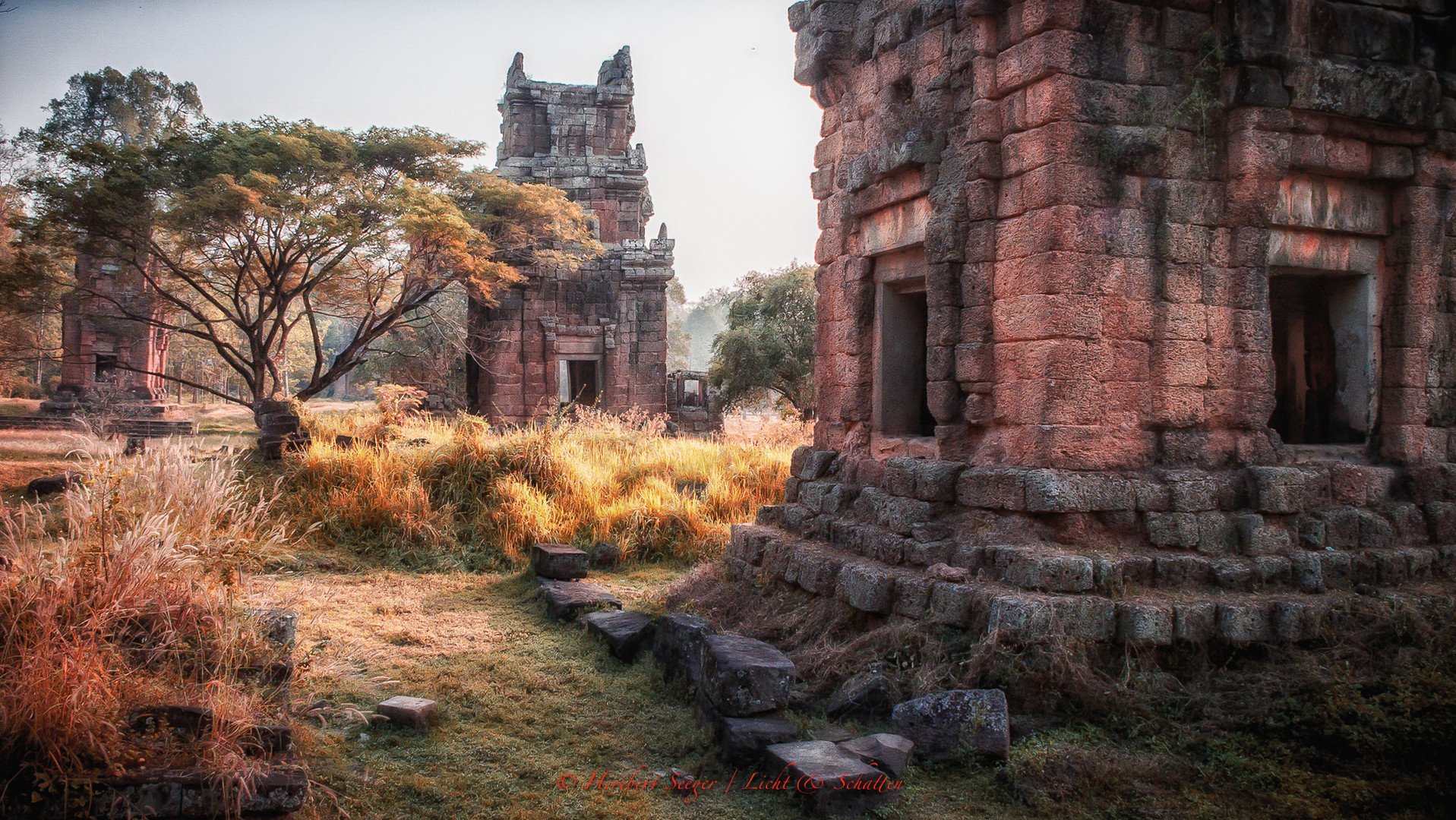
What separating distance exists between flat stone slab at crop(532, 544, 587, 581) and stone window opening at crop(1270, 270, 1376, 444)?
555 centimetres

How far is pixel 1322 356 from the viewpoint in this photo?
6199 millimetres

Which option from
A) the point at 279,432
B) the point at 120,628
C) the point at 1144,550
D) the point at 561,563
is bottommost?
the point at 561,563

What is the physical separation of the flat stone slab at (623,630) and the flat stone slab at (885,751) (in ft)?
6.73

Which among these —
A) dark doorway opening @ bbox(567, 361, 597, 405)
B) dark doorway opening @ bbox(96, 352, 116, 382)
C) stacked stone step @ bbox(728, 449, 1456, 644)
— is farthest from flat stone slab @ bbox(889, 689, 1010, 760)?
dark doorway opening @ bbox(96, 352, 116, 382)

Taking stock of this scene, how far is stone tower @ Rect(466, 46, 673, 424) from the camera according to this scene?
65.1 ft

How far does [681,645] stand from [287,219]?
13567 millimetres

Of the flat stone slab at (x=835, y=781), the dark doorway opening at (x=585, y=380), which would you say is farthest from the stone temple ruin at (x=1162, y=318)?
the dark doorway opening at (x=585, y=380)

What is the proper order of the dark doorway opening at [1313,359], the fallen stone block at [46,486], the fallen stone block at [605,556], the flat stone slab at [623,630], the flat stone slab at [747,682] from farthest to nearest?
1. the fallen stone block at [46,486]
2. the fallen stone block at [605,556]
3. the dark doorway opening at [1313,359]
4. the flat stone slab at [623,630]
5. the flat stone slab at [747,682]

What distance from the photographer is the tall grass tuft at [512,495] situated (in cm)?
887

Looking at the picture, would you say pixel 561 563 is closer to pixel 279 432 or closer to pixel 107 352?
pixel 279 432

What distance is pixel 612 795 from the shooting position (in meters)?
3.70

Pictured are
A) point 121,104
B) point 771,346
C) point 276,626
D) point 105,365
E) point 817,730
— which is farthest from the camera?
point 121,104

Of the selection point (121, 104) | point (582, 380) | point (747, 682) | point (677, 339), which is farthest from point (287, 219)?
point (677, 339)

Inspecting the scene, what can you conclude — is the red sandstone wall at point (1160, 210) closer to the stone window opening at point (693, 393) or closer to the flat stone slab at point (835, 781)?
the flat stone slab at point (835, 781)
